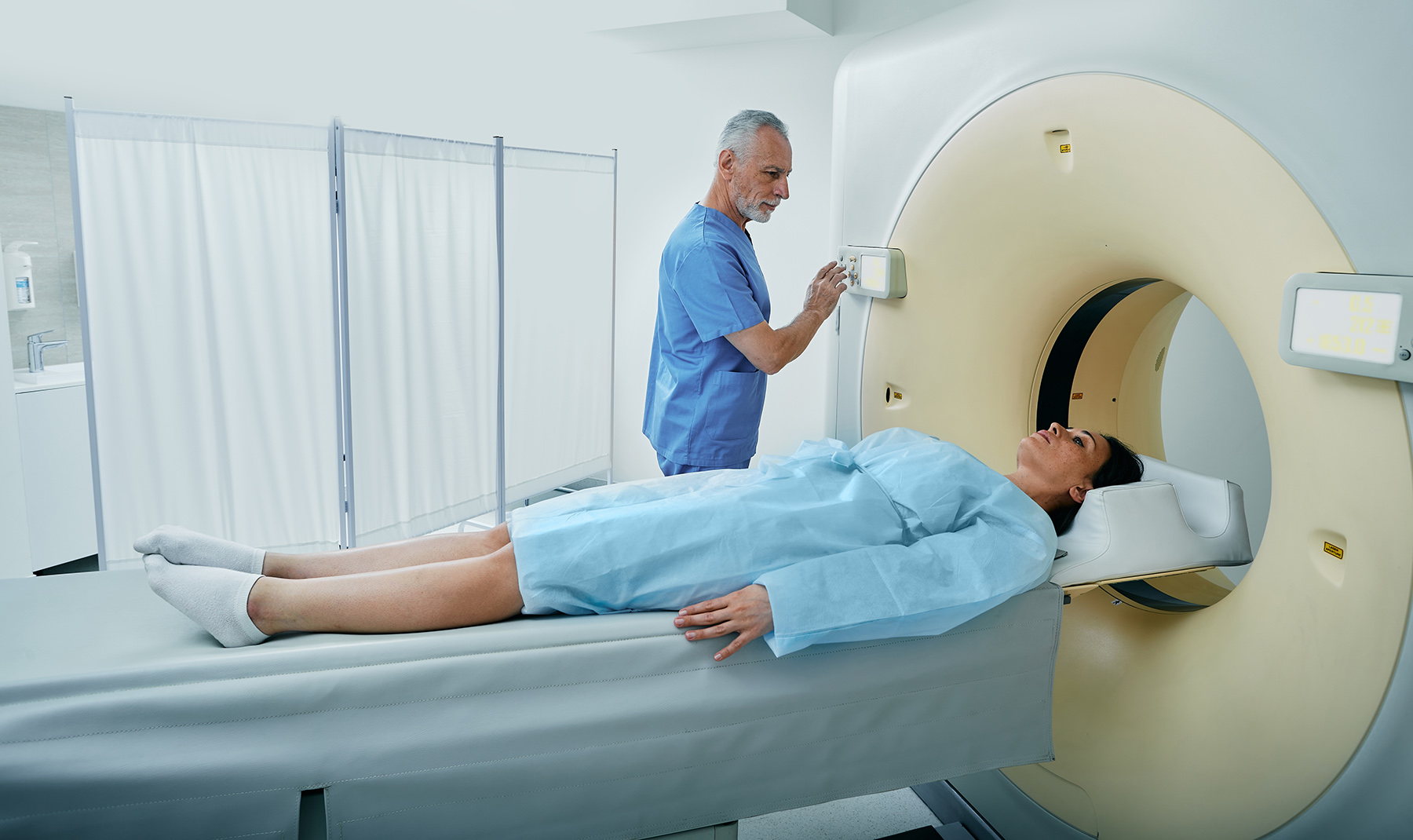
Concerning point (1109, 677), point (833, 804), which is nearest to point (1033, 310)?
point (1109, 677)

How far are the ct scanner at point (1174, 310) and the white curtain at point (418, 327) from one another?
4.30ft

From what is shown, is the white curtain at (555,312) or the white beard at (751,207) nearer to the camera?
the white beard at (751,207)

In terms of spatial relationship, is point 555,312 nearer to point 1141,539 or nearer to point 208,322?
point 208,322

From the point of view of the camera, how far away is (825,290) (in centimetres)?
188

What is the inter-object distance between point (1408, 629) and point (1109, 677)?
1.65ft

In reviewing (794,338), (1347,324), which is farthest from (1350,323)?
(794,338)

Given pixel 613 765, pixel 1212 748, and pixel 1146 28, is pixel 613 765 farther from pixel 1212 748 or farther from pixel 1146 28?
pixel 1146 28

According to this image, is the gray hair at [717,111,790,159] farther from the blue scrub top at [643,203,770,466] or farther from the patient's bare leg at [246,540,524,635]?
the patient's bare leg at [246,540,524,635]

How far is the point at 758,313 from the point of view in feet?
5.95

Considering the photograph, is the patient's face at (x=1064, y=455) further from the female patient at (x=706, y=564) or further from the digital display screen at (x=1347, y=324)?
the digital display screen at (x=1347, y=324)

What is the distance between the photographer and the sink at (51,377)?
108 inches

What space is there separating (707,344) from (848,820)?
1040 millimetres

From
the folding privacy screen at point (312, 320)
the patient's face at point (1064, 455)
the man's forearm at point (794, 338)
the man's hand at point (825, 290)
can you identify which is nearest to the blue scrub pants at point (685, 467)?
the man's forearm at point (794, 338)

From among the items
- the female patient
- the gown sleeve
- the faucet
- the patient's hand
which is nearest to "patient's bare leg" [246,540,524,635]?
the female patient
